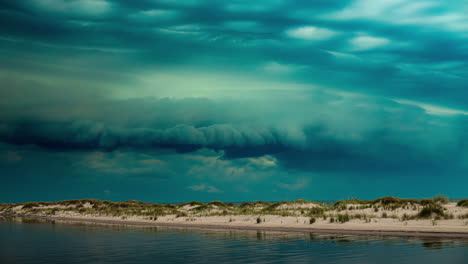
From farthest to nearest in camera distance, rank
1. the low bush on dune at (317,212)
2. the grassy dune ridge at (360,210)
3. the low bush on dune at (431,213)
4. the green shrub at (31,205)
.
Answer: the green shrub at (31,205) → the low bush on dune at (317,212) → the grassy dune ridge at (360,210) → the low bush on dune at (431,213)

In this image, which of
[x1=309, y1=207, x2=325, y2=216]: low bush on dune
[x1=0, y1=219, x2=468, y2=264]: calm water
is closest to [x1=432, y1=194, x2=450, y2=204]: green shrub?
[x1=309, y1=207, x2=325, y2=216]: low bush on dune

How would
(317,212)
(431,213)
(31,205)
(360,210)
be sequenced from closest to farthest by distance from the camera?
(431,213) → (360,210) → (317,212) → (31,205)

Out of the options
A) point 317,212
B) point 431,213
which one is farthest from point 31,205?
point 431,213

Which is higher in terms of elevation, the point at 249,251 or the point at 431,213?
the point at 431,213

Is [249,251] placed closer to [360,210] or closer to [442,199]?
[360,210]

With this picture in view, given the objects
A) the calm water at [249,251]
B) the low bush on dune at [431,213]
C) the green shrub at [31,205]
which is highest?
the green shrub at [31,205]

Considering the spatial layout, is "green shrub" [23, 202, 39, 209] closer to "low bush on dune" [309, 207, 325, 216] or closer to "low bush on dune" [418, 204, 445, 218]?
"low bush on dune" [309, 207, 325, 216]

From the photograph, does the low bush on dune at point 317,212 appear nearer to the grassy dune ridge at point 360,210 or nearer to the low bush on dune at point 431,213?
the grassy dune ridge at point 360,210

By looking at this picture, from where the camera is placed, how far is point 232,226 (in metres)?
50.5

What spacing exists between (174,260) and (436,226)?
2375 cm

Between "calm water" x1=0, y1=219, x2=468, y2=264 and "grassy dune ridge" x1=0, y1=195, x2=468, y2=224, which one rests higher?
"grassy dune ridge" x1=0, y1=195, x2=468, y2=224

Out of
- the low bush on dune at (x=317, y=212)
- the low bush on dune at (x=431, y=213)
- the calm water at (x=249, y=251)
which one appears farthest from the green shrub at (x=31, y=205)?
the low bush on dune at (x=431, y=213)

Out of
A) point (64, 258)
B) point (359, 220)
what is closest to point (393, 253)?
point (64, 258)

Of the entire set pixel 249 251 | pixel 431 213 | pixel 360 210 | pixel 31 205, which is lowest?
pixel 249 251
